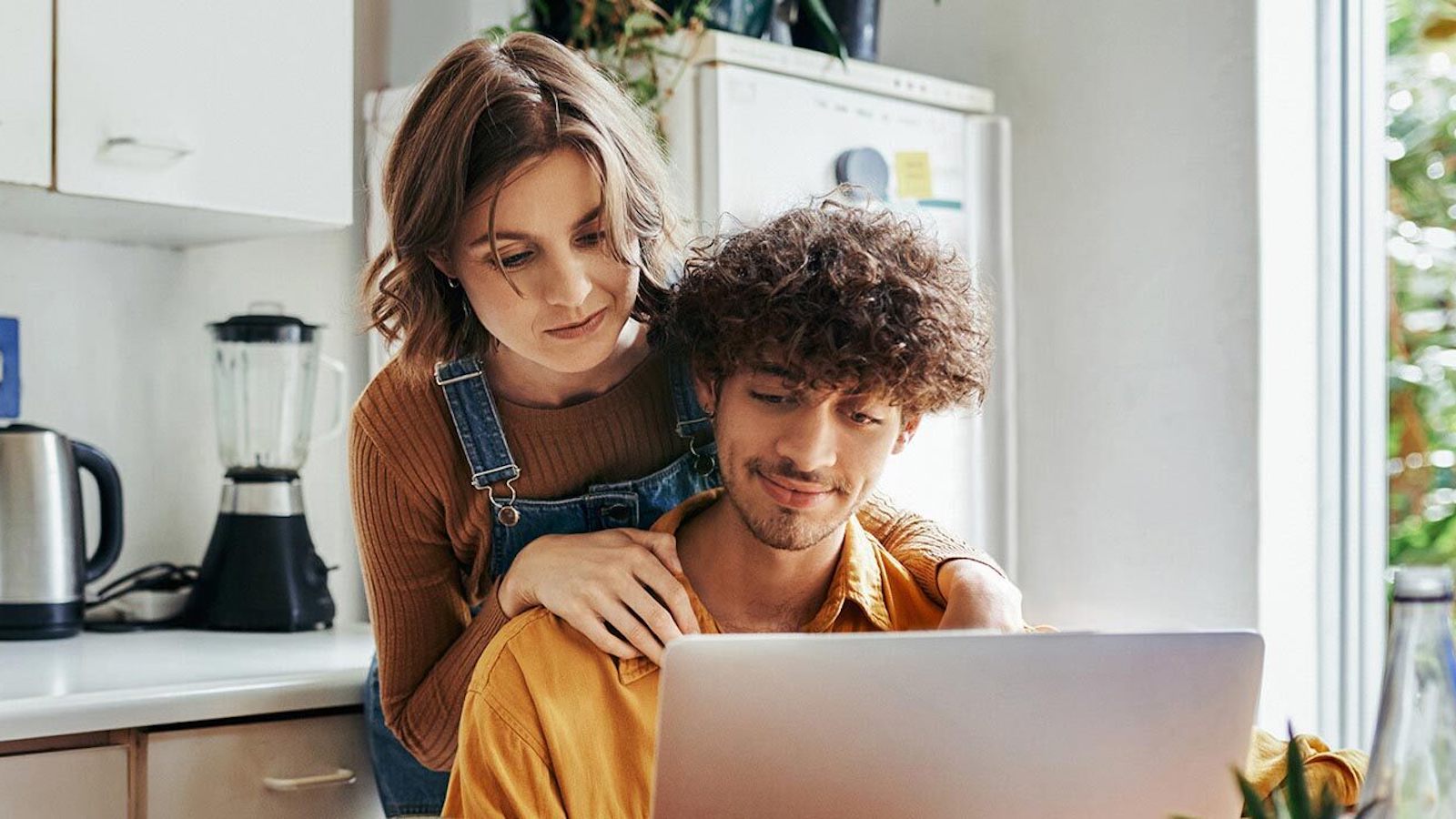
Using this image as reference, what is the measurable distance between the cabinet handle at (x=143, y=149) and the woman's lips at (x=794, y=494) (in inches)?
36.5

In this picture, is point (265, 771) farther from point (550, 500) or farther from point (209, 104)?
point (209, 104)

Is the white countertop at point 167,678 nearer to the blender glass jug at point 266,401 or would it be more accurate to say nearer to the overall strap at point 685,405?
the blender glass jug at point 266,401

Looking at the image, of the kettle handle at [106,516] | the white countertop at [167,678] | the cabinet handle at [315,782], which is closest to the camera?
the white countertop at [167,678]

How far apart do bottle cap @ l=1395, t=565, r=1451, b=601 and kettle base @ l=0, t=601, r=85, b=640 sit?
158 centimetres

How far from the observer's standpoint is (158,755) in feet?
4.78

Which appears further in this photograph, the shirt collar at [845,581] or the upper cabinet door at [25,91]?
the upper cabinet door at [25,91]

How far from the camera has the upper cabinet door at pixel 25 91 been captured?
1.63 m

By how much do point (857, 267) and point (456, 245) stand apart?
0.32 m

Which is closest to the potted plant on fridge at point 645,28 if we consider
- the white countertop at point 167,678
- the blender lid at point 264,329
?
the blender lid at point 264,329

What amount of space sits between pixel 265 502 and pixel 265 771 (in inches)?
21.3

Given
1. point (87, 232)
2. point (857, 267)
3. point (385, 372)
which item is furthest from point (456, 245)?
point (87, 232)

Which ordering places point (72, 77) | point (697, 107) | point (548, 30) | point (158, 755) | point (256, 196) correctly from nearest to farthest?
point (158, 755)
point (72, 77)
point (256, 196)
point (697, 107)
point (548, 30)

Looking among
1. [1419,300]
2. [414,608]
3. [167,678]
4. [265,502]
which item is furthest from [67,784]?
[1419,300]

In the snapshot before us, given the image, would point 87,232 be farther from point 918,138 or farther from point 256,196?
point 918,138
